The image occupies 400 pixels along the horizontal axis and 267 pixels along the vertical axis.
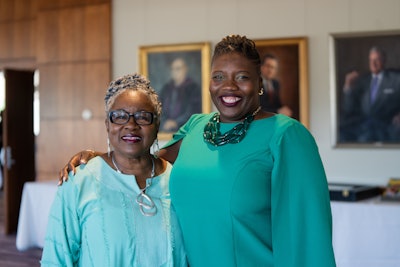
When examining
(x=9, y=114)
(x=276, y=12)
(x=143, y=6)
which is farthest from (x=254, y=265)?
(x=9, y=114)

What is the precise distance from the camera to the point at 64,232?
191 cm

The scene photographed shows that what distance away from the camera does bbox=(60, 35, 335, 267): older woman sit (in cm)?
180

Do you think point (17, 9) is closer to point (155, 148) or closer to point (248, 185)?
point (155, 148)

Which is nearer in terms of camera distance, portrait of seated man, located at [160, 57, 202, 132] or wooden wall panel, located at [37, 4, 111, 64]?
portrait of seated man, located at [160, 57, 202, 132]

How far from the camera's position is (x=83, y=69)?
297 inches

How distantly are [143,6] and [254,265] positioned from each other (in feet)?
19.1

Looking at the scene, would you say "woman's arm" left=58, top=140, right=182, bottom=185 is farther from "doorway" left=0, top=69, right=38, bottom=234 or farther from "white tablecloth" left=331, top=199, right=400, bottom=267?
"doorway" left=0, top=69, right=38, bottom=234

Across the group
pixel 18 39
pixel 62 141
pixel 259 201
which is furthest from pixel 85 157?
pixel 18 39

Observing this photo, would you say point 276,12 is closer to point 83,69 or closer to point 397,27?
point 397,27

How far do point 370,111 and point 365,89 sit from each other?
0.84 ft

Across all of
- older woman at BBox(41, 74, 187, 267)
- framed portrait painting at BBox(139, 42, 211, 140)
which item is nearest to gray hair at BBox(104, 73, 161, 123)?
older woman at BBox(41, 74, 187, 267)

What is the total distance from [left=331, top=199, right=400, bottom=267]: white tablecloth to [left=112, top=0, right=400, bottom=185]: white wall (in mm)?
1346

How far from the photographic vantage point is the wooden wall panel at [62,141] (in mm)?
7461

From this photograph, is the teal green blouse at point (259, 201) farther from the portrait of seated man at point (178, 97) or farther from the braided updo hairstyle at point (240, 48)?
the portrait of seated man at point (178, 97)
